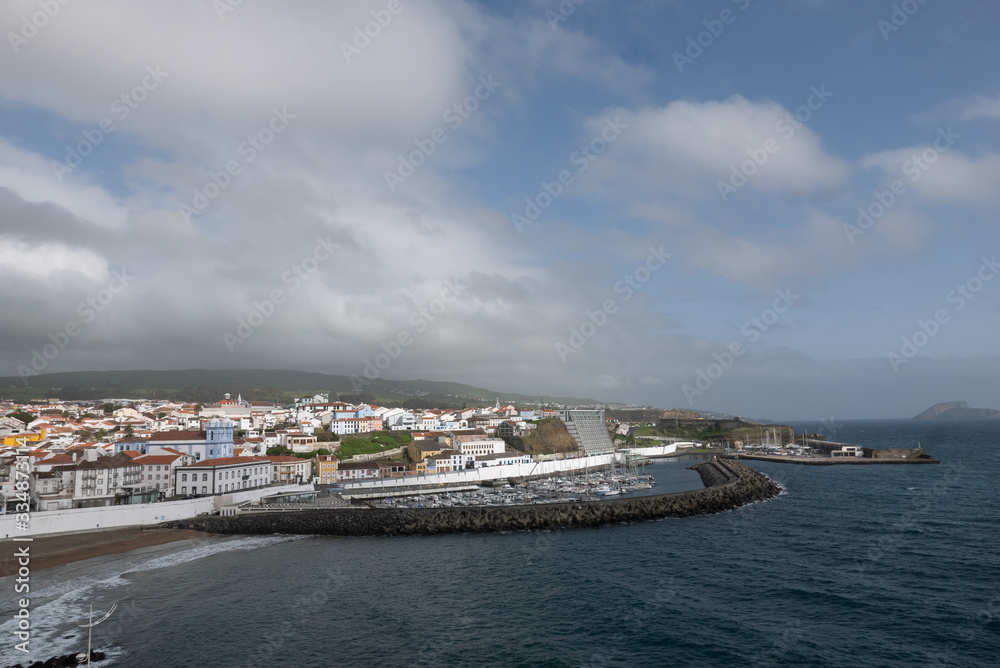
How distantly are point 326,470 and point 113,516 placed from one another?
76.1 feet

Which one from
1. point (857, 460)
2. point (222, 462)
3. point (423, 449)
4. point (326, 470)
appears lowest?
point (857, 460)

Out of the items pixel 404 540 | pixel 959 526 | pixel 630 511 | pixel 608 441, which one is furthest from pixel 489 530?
pixel 608 441

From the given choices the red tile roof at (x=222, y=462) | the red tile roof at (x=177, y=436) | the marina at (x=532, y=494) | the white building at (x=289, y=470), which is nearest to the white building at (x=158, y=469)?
the red tile roof at (x=222, y=462)

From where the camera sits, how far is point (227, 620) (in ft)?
70.2

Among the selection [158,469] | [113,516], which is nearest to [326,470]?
[158,469]

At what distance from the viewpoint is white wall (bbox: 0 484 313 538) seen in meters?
35.2

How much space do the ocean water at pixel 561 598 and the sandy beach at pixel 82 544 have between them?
5.79ft

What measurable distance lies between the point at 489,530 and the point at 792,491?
31.8 m

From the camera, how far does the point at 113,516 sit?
38.2m

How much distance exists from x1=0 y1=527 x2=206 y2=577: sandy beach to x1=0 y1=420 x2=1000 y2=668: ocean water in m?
1.77

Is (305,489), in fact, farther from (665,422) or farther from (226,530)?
(665,422)

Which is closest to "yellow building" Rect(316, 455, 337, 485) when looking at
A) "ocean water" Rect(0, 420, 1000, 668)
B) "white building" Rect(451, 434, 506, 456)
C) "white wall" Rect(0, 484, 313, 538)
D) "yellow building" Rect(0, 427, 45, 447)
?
"white wall" Rect(0, 484, 313, 538)

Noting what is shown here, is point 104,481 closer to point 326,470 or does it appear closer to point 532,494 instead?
point 326,470

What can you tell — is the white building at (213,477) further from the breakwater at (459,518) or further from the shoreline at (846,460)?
the shoreline at (846,460)
